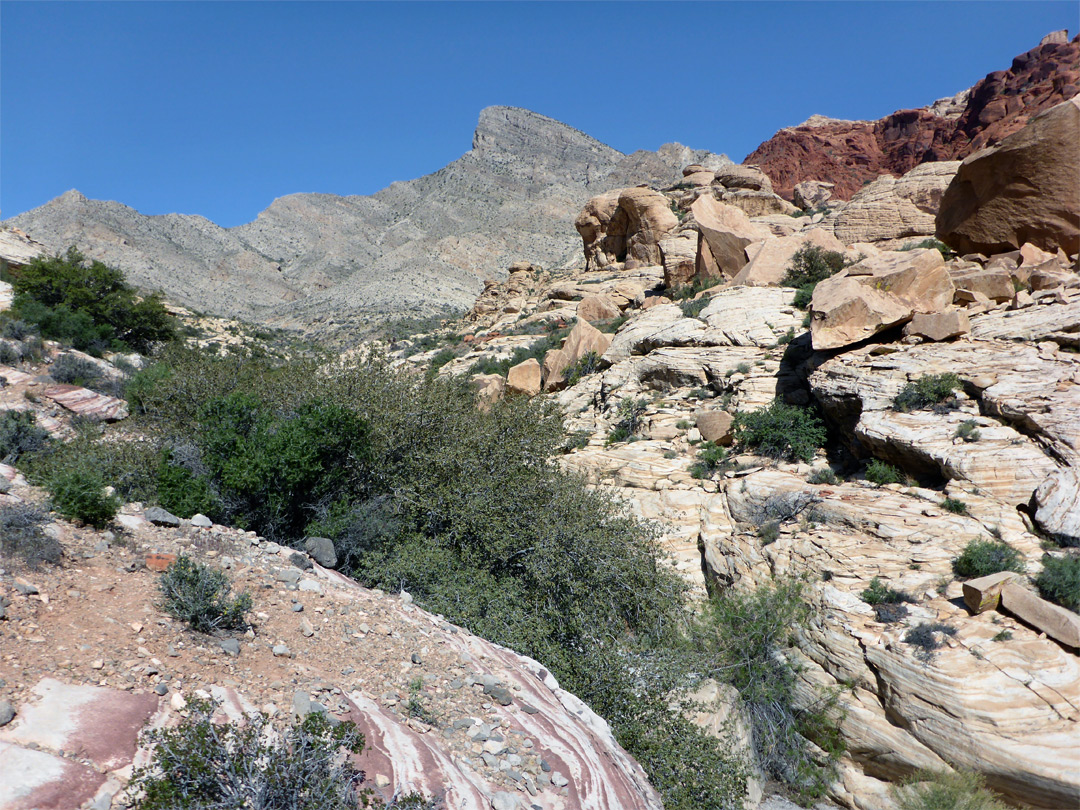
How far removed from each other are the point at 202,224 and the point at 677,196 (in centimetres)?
7490

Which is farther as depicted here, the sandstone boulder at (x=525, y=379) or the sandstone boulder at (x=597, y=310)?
the sandstone boulder at (x=597, y=310)

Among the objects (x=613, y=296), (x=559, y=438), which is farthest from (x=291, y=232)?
(x=559, y=438)

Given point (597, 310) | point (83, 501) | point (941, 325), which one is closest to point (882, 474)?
point (941, 325)

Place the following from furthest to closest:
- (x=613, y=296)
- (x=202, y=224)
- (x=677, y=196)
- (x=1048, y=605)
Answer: (x=202, y=224) < (x=677, y=196) < (x=613, y=296) < (x=1048, y=605)

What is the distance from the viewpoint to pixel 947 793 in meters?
5.88

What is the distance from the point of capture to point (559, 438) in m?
12.2

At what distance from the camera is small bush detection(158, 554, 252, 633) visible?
4.84 metres

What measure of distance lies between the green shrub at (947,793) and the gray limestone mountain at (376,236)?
4615 centimetres

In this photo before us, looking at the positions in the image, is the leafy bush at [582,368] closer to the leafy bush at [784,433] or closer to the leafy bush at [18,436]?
the leafy bush at [784,433]

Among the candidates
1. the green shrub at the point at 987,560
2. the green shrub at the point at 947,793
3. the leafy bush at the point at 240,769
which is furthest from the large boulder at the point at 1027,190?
the leafy bush at the point at 240,769

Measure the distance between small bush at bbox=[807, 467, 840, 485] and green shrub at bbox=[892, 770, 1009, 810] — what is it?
5.06 meters

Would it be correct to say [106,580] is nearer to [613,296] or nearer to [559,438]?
[559,438]

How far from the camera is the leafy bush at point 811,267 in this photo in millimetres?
17203

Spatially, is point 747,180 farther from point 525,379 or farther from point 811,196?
point 525,379
